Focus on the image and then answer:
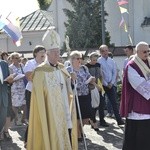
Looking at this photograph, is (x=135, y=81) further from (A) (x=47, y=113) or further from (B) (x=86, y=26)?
(B) (x=86, y=26)

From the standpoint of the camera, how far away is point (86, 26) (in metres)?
31.3

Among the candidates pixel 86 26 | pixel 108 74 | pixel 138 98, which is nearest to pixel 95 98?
pixel 108 74

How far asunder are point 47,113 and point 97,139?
10.1ft

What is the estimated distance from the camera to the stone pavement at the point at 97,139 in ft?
29.3

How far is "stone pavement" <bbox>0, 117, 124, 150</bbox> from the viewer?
8.92 metres

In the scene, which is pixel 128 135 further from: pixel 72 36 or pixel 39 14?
pixel 39 14

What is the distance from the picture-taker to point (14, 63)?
11.4 metres

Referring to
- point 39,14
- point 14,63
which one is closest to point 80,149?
point 14,63

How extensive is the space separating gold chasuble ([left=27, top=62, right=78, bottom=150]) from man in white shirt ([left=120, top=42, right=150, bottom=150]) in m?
0.98

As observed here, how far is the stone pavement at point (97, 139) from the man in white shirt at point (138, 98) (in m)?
1.52

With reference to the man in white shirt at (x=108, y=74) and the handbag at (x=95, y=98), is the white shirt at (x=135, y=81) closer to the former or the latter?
the handbag at (x=95, y=98)

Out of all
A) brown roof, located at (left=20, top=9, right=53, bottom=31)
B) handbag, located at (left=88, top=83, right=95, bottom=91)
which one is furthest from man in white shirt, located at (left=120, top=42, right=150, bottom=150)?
brown roof, located at (left=20, top=9, right=53, bottom=31)

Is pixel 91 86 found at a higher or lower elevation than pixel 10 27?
lower

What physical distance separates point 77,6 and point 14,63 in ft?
68.3
